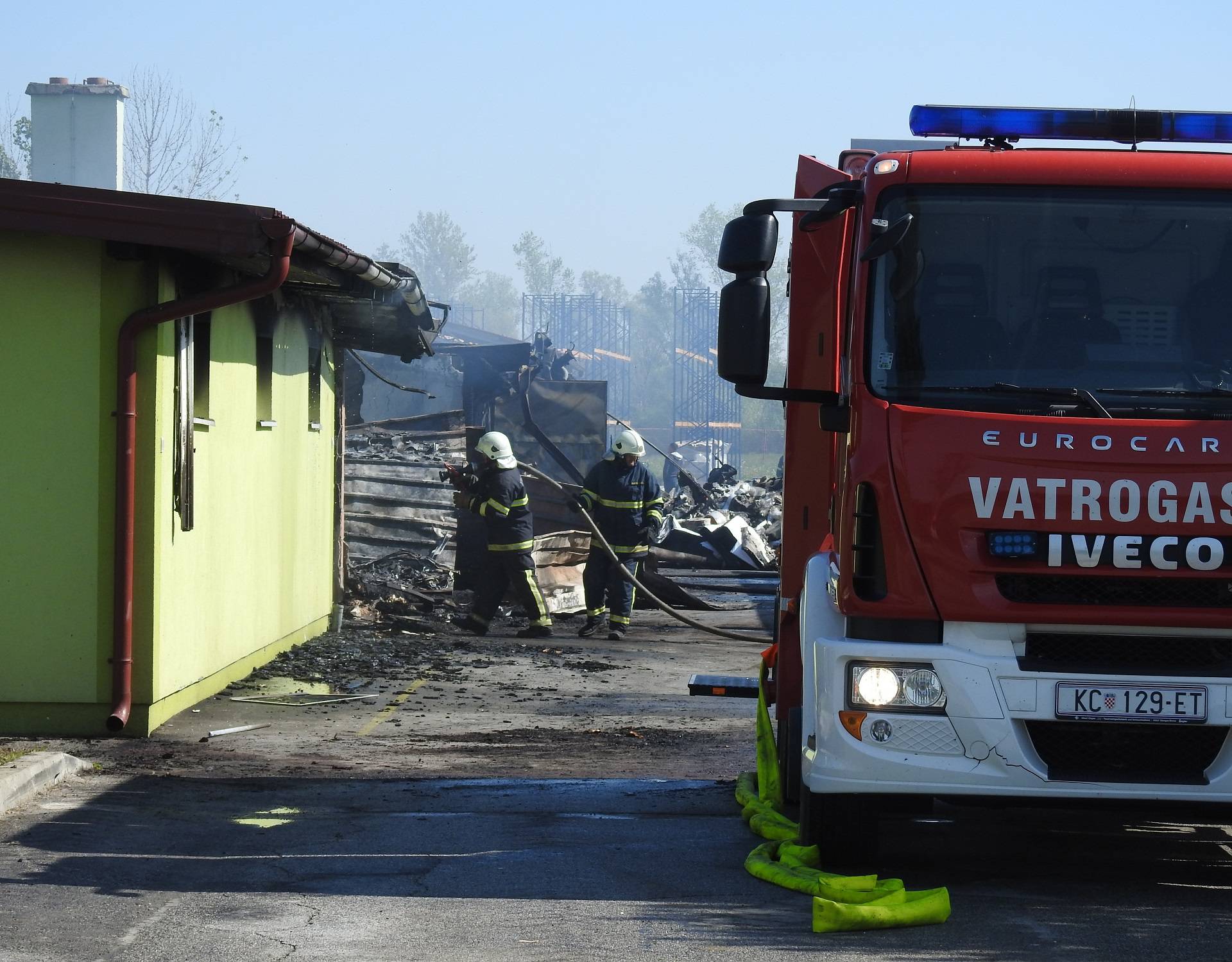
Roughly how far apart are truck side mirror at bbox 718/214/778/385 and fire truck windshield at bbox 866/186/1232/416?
1.29ft

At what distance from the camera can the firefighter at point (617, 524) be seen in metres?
16.3

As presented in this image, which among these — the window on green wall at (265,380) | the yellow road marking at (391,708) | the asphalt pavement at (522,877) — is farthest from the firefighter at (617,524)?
the asphalt pavement at (522,877)

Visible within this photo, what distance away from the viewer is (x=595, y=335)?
2953 inches

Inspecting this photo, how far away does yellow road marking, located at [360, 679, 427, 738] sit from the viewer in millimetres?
10031

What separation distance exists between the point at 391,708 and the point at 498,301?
11796cm

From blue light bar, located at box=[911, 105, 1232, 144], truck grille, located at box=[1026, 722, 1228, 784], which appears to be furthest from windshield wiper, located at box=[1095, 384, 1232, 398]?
blue light bar, located at box=[911, 105, 1232, 144]

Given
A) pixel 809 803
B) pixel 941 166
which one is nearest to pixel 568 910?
pixel 809 803

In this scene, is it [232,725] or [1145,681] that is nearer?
[1145,681]

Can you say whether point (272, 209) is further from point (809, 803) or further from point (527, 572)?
point (527, 572)

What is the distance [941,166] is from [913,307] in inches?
21.4

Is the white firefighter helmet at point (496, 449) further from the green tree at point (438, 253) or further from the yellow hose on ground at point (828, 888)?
the green tree at point (438, 253)

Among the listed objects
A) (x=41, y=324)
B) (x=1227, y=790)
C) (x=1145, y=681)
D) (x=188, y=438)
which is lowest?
(x=1227, y=790)

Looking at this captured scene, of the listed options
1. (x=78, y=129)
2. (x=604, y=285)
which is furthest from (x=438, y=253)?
(x=78, y=129)

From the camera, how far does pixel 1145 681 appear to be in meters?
5.27
